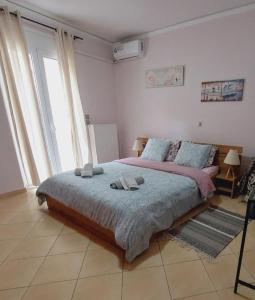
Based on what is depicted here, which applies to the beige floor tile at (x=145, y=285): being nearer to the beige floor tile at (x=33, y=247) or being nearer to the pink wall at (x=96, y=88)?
the beige floor tile at (x=33, y=247)

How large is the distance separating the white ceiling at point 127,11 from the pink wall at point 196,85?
0.76 feet

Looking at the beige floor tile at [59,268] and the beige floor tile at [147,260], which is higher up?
the beige floor tile at [59,268]

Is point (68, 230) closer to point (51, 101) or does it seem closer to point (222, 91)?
point (51, 101)

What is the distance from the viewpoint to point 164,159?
3309mm

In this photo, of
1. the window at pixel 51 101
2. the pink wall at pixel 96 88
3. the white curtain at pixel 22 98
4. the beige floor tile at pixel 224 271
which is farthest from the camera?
the pink wall at pixel 96 88

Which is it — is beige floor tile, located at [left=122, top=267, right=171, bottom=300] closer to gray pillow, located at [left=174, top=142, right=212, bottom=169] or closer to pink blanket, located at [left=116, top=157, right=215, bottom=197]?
pink blanket, located at [left=116, top=157, right=215, bottom=197]

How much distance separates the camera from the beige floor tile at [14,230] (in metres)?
2.14

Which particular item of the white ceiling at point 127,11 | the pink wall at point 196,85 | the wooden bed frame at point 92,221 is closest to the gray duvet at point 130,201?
the wooden bed frame at point 92,221

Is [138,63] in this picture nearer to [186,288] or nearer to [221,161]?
[221,161]

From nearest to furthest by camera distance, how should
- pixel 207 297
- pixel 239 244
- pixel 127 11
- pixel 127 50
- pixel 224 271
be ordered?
pixel 207 297, pixel 224 271, pixel 239 244, pixel 127 11, pixel 127 50

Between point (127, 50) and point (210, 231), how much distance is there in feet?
11.0

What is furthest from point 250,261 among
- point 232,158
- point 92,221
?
point 92,221

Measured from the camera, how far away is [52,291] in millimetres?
1482

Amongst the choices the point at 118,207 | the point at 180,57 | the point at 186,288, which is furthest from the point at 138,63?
the point at 186,288
